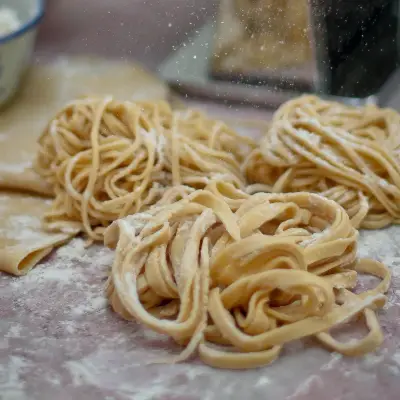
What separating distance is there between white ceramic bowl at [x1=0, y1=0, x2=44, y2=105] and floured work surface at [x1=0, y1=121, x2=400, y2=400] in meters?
0.82

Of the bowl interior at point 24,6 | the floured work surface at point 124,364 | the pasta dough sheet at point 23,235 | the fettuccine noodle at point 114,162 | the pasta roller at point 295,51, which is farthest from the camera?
the bowl interior at point 24,6

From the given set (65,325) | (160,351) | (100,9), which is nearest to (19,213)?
(65,325)

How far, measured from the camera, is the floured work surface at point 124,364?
3.30 feet

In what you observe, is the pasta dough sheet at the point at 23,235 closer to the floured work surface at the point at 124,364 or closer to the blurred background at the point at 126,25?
the floured work surface at the point at 124,364

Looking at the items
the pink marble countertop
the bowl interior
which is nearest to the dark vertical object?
the pink marble countertop

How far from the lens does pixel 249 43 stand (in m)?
1.64

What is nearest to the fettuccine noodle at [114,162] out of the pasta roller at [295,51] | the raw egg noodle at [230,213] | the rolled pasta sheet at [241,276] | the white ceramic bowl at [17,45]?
the raw egg noodle at [230,213]

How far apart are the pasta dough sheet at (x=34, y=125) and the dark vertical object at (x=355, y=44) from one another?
1.76 feet

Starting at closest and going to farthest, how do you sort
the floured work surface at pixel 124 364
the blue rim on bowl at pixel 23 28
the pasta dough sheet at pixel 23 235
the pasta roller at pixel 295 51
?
the floured work surface at pixel 124 364 < the pasta dough sheet at pixel 23 235 < the pasta roller at pixel 295 51 < the blue rim on bowl at pixel 23 28

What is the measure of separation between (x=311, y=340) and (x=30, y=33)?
1280 mm

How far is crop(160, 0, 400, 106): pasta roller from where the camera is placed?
5.14ft

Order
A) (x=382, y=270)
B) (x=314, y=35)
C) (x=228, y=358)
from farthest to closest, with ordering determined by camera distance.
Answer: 1. (x=314, y=35)
2. (x=382, y=270)
3. (x=228, y=358)

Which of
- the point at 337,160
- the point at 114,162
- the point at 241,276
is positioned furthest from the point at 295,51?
the point at 241,276

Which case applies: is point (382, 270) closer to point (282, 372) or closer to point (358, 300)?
point (358, 300)
